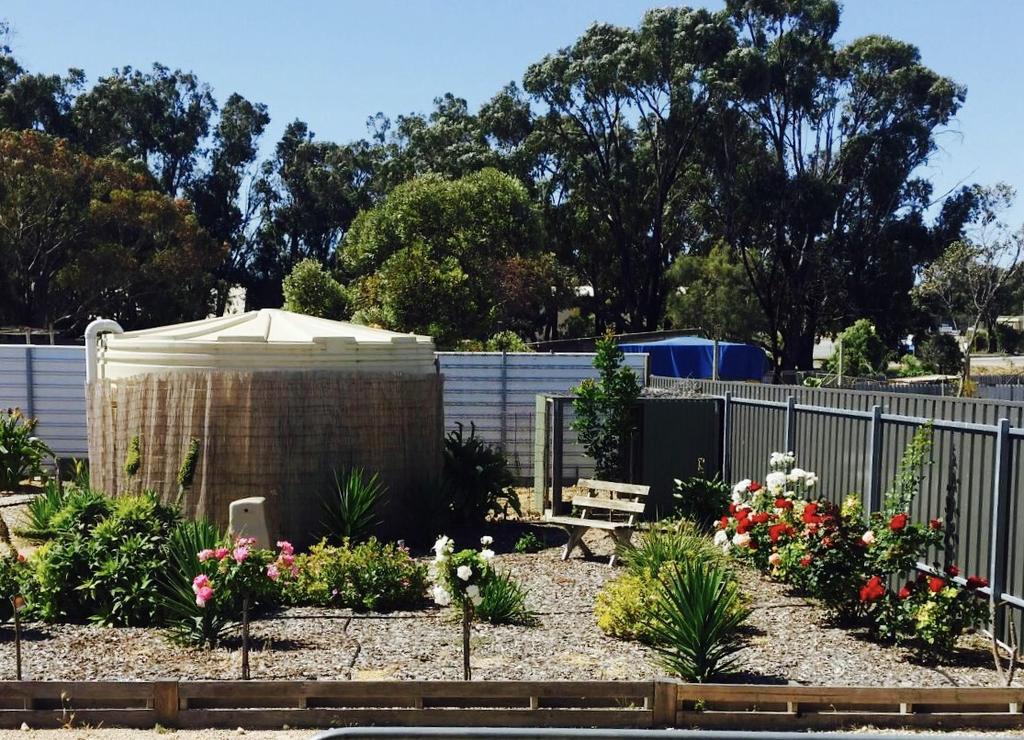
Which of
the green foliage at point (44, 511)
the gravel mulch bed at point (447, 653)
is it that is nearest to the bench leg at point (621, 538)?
the gravel mulch bed at point (447, 653)

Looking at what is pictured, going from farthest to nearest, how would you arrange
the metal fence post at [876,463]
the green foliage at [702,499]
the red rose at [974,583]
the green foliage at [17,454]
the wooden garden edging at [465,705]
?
the green foliage at [17,454], the green foliage at [702,499], the metal fence post at [876,463], the red rose at [974,583], the wooden garden edging at [465,705]

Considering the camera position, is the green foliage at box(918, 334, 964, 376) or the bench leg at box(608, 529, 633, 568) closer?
the bench leg at box(608, 529, 633, 568)

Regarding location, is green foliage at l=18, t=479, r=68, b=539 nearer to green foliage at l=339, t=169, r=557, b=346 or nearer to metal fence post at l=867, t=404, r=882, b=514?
metal fence post at l=867, t=404, r=882, b=514

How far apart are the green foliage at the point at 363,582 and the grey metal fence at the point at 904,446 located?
4.23 metres

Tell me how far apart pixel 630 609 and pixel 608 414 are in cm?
618

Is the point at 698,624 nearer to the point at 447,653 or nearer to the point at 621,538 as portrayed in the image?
the point at 447,653

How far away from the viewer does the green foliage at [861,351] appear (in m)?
39.3

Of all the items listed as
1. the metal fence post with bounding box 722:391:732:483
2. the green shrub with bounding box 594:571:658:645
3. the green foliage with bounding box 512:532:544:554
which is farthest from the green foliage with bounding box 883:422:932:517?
the metal fence post with bounding box 722:391:732:483

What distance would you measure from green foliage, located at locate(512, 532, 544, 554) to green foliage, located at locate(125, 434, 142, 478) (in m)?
4.34

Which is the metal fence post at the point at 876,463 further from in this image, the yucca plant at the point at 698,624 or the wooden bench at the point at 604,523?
the yucca plant at the point at 698,624

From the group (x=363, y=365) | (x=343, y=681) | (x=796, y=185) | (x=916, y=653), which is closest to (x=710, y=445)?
(x=363, y=365)

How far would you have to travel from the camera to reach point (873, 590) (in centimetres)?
795

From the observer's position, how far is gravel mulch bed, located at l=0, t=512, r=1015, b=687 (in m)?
7.47

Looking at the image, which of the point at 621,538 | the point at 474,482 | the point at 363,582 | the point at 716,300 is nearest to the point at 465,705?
the point at 363,582
